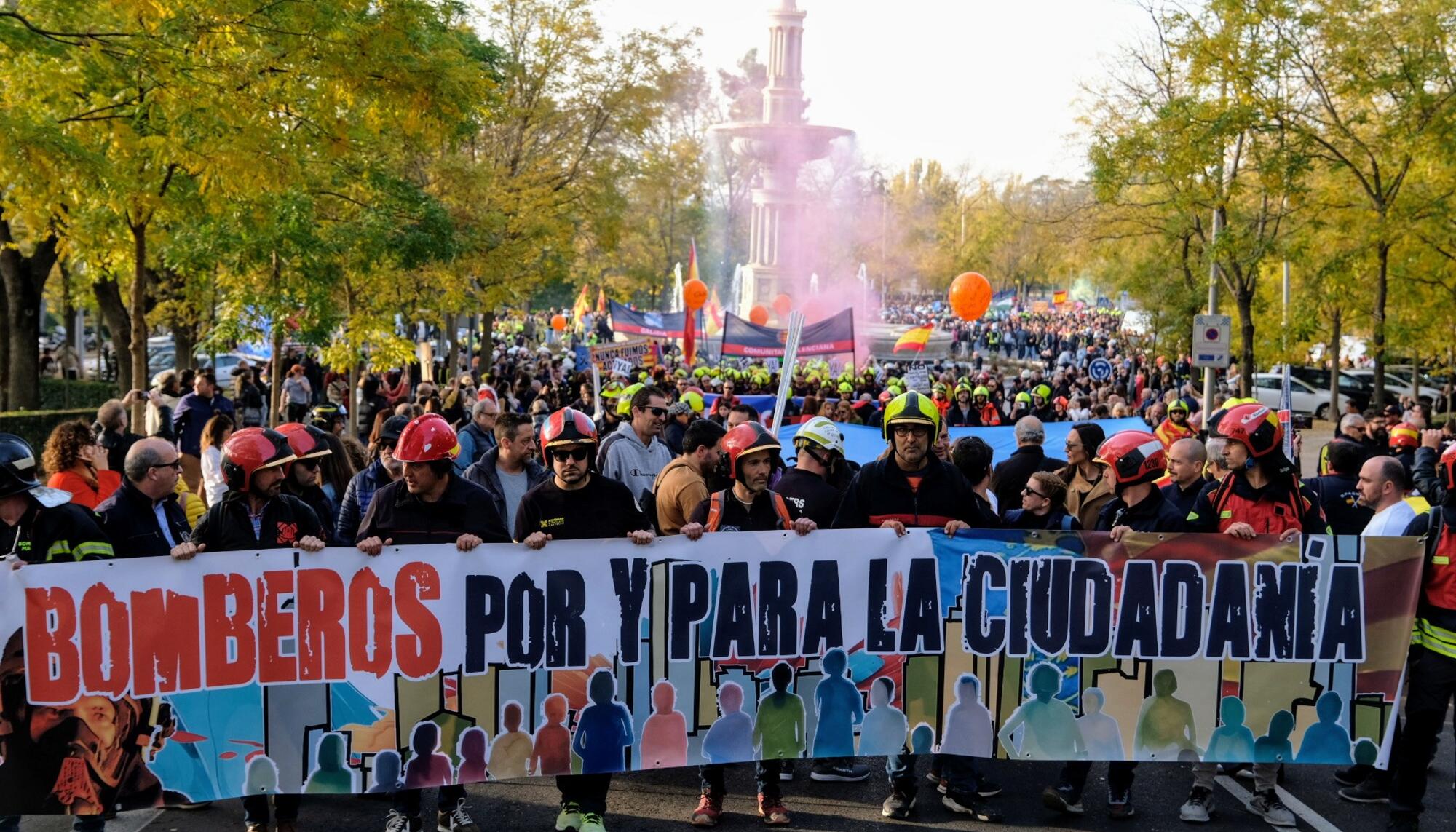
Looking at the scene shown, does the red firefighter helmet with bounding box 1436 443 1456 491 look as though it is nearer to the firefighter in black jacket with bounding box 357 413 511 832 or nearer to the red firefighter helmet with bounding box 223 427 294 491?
the firefighter in black jacket with bounding box 357 413 511 832

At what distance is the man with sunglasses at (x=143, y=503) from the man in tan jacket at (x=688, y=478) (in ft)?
7.95

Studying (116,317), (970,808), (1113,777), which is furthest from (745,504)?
(116,317)

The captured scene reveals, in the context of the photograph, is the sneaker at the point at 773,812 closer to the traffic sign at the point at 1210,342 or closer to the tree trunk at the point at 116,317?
the traffic sign at the point at 1210,342

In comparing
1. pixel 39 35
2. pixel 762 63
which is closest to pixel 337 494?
pixel 39 35

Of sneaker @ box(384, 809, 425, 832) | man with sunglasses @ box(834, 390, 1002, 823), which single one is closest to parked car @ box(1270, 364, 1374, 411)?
man with sunglasses @ box(834, 390, 1002, 823)

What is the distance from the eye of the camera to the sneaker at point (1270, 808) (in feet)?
23.0

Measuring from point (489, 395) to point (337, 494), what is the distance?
3.22 metres

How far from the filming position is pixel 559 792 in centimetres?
730

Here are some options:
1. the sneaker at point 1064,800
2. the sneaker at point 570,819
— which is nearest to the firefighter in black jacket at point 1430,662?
the sneaker at point 1064,800

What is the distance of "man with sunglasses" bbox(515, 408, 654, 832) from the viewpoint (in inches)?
260

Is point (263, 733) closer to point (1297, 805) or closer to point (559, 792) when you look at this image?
point (559, 792)

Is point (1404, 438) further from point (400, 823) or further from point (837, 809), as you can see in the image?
point (400, 823)

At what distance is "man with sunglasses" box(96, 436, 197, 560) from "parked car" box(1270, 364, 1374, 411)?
37.2 m

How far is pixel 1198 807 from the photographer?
703cm
